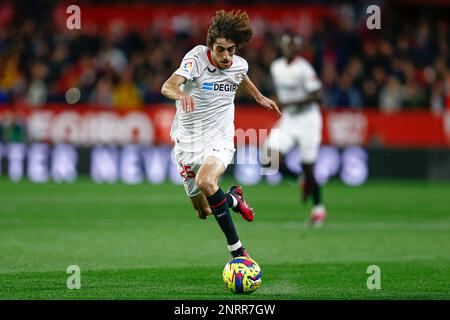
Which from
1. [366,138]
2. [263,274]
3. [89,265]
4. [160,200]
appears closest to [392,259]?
[263,274]

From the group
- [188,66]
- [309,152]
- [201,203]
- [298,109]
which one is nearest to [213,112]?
[188,66]

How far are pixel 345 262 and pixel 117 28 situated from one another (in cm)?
1731

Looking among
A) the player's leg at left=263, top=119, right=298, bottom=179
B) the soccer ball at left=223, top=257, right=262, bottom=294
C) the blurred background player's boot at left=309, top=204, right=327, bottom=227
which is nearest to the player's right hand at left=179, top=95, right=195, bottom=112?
the soccer ball at left=223, top=257, right=262, bottom=294

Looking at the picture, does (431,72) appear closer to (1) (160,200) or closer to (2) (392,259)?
(1) (160,200)

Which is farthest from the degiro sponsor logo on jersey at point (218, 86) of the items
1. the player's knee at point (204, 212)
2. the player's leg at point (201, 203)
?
the player's knee at point (204, 212)

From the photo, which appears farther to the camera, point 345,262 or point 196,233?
point 196,233

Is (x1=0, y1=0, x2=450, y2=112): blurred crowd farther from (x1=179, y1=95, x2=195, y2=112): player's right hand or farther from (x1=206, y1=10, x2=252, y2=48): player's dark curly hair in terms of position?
(x1=179, y1=95, x2=195, y2=112): player's right hand

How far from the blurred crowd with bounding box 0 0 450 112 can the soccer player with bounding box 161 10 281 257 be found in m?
14.3

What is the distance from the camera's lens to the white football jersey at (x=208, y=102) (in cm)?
947

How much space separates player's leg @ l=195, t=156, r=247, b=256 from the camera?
8977 millimetres

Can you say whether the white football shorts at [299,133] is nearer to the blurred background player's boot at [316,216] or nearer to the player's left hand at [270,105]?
the blurred background player's boot at [316,216]

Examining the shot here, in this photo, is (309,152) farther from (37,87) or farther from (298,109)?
(37,87)

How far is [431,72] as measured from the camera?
25.5 m

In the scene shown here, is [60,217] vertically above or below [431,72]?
below
